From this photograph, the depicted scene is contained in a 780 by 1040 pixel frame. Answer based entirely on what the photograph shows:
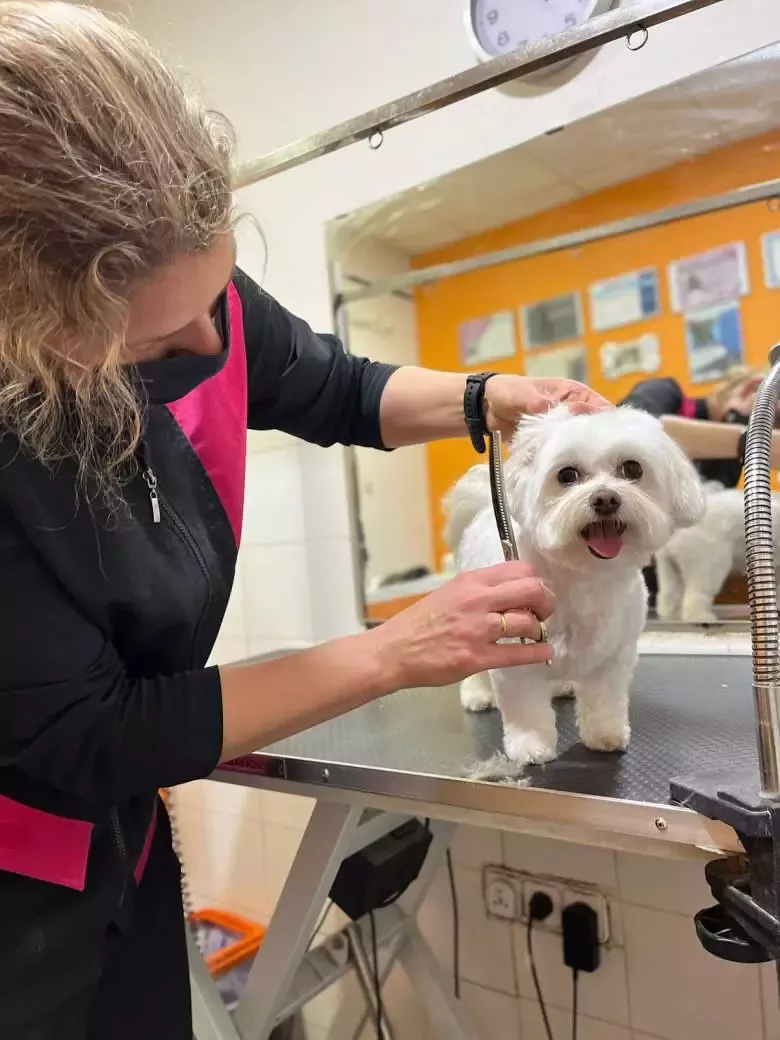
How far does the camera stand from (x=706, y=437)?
1.35 m

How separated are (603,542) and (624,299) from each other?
36.0 inches

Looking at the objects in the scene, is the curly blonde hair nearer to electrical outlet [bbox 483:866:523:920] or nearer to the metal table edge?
the metal table edge

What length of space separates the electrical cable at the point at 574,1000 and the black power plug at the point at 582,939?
0.09 ft

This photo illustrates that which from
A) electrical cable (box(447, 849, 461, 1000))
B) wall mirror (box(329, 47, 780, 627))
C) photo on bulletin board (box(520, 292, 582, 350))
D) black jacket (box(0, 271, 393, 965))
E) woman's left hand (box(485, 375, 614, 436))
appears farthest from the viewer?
photo on bulletin board (box(520, 292, 582, 350))

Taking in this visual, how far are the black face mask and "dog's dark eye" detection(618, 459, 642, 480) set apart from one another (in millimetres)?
385

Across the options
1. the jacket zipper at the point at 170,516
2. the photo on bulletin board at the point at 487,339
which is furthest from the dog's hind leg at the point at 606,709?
the photo on bulletin board at the point at 487,339

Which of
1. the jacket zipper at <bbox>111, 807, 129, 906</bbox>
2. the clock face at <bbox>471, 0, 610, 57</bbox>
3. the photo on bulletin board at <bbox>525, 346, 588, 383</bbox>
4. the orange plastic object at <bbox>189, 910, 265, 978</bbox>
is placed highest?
Answer: the clock face at <bbox>471, 0, 610, 57</bbox>

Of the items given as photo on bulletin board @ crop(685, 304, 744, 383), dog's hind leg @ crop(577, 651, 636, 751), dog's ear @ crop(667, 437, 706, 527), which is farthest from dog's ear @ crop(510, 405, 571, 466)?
photo on bulletin board @ crop(685, 304, 744, 383)

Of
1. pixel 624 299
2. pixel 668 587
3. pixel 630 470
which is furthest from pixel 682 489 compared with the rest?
pixel 624 299

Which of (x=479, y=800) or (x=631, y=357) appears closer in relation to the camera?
(x=479, y=800)

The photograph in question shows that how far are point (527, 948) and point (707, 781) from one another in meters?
0.92

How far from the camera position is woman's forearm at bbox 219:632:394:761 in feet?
2.16

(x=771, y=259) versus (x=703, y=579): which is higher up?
(x=771, y=259)

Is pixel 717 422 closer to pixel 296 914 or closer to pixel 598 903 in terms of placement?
pixel 598 903
